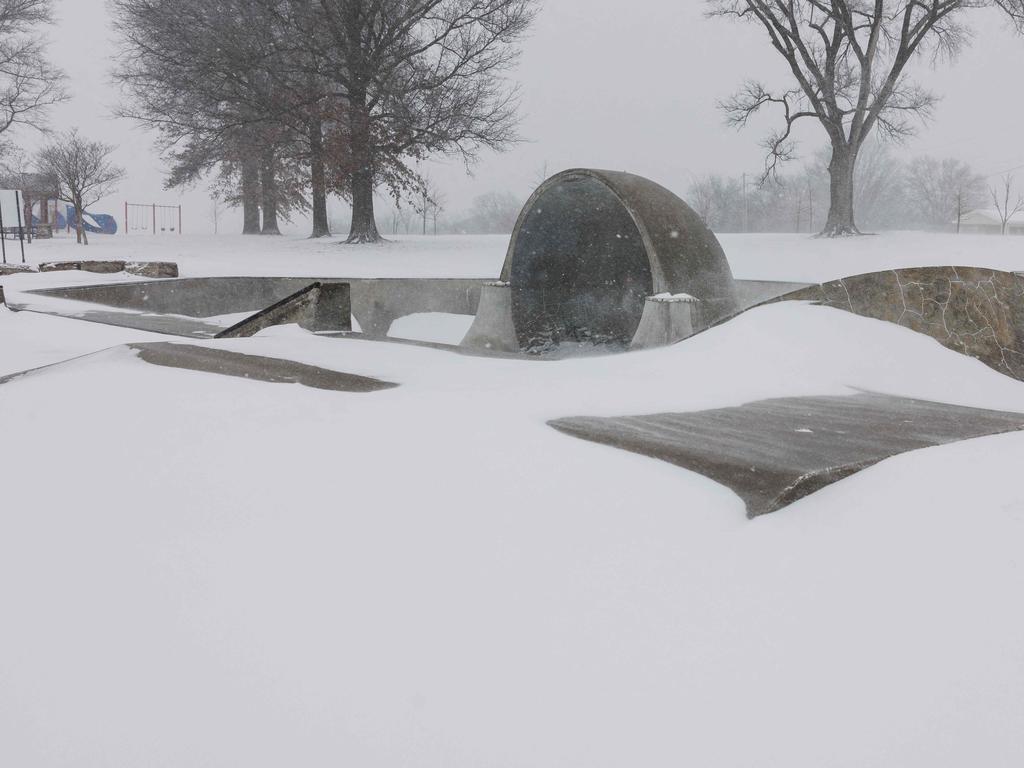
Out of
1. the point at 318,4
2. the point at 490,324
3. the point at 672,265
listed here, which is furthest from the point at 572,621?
the point at 318,4

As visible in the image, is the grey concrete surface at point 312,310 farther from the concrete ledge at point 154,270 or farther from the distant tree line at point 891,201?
the distant tree line at point 891,201

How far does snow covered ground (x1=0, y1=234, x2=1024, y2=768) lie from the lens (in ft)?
7.29

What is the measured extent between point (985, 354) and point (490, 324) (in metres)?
8.21

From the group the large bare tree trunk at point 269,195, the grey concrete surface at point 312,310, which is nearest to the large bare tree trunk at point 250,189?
the large bare tree trunk at point 269,195

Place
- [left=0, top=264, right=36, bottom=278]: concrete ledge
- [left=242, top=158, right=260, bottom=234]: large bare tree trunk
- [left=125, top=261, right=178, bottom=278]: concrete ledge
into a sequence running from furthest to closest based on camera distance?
1. [left=242, top=158, right=260, bottom=234]: large bare tree trunk
2. [left=125, top=261, right=178, bottom=278]: concrete ledge
3. [left=0, top=264, right=36, bottom=278]: concrete ledge

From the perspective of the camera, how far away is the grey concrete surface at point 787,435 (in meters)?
3.50

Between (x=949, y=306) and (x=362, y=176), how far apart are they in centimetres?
2322

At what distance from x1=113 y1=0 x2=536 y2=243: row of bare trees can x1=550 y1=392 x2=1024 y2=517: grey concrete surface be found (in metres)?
23.1

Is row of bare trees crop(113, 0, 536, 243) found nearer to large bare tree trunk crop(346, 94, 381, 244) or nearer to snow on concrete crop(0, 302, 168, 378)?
large bare tree trunk crop(346, 94, 381, 244)

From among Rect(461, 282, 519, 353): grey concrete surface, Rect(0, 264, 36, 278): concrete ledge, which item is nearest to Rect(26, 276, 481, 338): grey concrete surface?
Rect(461, 282, 519, 353): grey concrete surface

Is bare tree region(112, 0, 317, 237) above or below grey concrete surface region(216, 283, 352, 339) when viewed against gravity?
above

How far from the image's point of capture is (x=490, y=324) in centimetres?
1372

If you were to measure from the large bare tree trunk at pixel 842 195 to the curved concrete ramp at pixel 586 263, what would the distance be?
49.8ft

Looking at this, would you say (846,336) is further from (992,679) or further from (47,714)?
(47,714)
